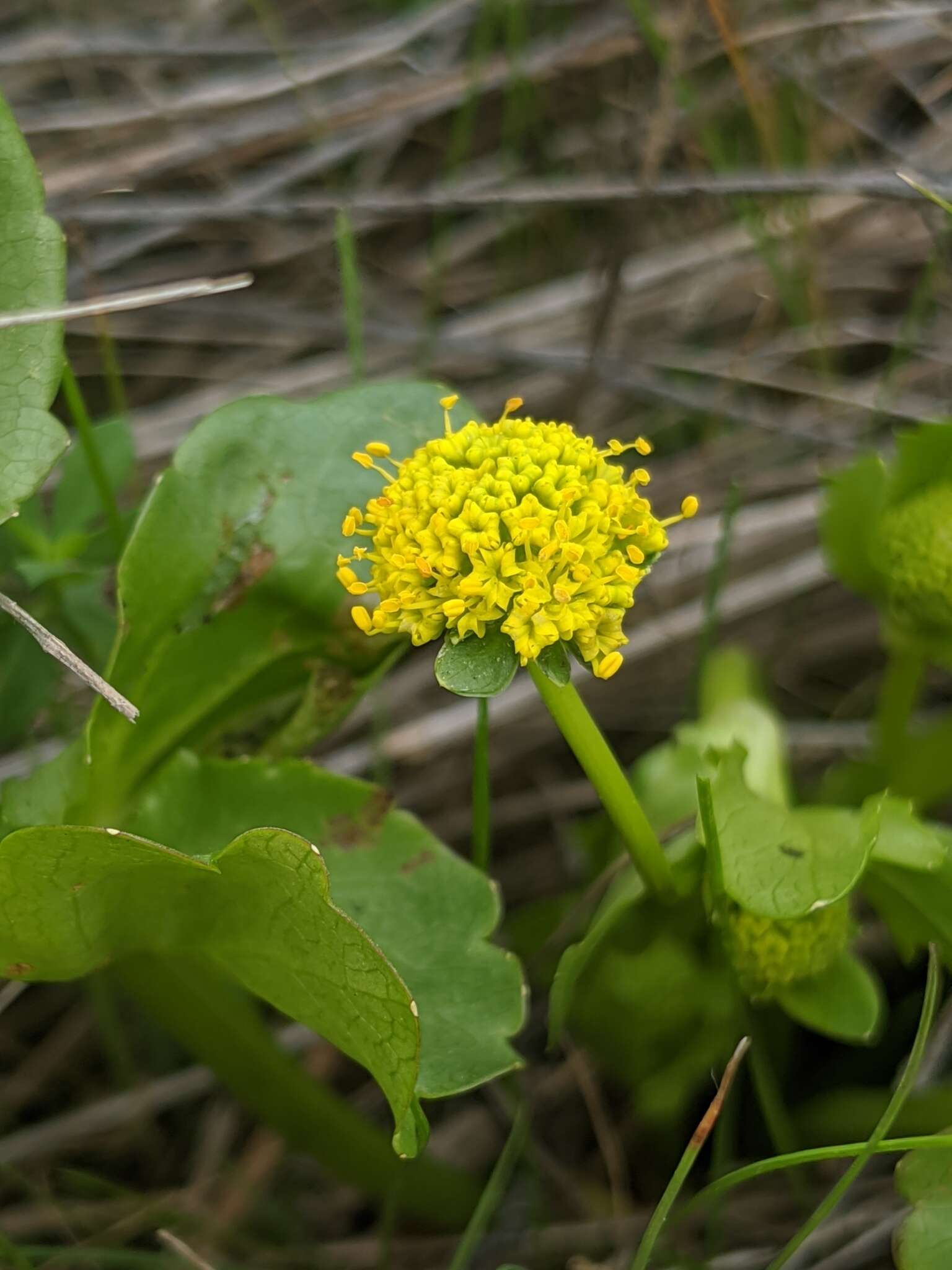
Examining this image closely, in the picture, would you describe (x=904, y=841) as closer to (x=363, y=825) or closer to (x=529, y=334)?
(x=363, y=825)

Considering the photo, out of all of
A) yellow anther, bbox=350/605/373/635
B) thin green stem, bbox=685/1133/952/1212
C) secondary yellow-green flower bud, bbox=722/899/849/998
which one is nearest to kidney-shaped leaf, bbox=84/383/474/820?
yellow anther, bbox=350/605/373/635

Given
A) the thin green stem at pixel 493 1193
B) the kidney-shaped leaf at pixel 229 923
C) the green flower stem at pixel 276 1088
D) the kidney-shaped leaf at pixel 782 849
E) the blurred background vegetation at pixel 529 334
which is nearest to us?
the kidney-shaped leaf at pixel 229 923

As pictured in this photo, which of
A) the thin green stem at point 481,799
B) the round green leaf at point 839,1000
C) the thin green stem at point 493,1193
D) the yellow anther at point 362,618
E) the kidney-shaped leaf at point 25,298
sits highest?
the kidney-shaped leaf at point 25,298

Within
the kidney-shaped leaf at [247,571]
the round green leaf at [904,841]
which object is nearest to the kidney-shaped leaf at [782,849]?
the round green leaf at [904,841]

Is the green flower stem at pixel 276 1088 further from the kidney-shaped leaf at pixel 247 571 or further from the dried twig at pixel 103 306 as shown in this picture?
the dried twig at pixel 103 306

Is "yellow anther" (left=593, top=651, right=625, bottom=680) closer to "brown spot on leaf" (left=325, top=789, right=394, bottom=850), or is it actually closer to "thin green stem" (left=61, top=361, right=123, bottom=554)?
"brown spot on leaf" (left=325, top=789, right=394, bottom=850)

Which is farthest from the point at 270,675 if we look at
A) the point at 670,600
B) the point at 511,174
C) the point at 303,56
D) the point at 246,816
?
the point at 303,56
